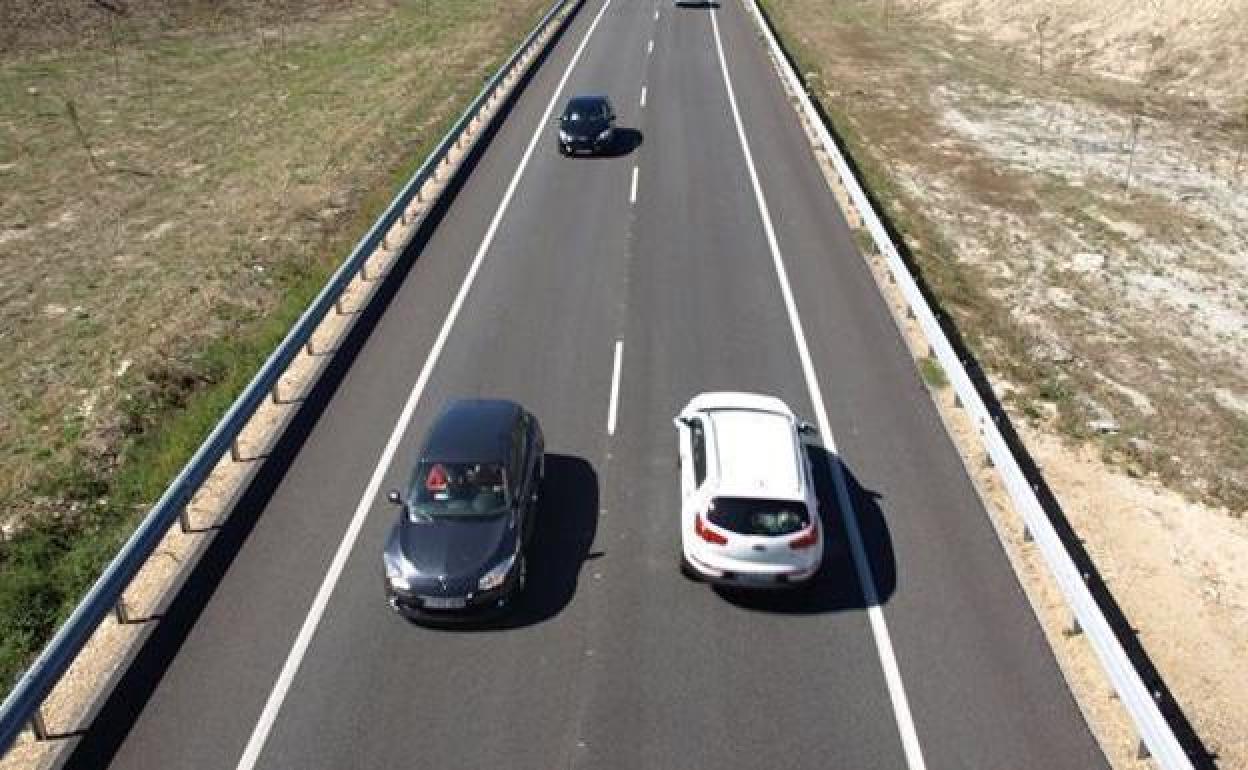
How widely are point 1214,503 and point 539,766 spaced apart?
40.3 ft

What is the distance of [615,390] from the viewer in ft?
58.4

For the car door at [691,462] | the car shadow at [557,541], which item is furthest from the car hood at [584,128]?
the car door at [691,462]

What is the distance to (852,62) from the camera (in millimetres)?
44688

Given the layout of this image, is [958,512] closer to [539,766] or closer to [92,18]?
[539,766]

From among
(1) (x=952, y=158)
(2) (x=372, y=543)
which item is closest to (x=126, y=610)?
(2) (x=372, y=543)

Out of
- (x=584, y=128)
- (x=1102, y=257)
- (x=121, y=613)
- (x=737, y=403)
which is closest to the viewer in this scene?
(x=121, y=613)

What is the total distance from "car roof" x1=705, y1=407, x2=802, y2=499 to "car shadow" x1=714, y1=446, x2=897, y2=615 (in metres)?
1.35

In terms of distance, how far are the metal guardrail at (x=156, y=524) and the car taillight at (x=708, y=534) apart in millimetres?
7000

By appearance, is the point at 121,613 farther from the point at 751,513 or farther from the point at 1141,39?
the point at 1141,39

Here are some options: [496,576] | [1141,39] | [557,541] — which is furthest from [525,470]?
[1141,39]

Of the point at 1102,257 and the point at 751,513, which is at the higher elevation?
the point at 751,513

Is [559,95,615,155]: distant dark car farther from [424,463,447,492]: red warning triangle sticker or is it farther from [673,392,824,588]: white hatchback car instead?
[424,463,447,492]: red warning triangle sticker

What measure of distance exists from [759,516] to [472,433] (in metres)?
4.19

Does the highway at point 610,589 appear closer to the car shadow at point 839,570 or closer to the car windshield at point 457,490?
the car shadow at point 839,570
